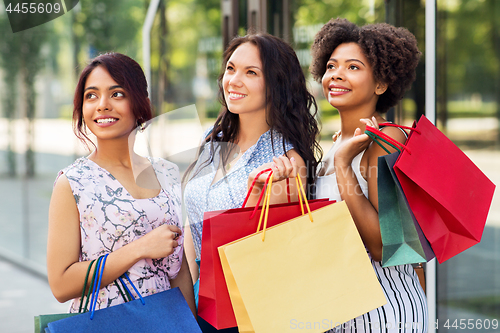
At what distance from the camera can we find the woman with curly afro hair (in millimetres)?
1486

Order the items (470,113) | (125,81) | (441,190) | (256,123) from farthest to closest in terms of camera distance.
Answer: (470,113)
(256,123)
(125,81)
(441,190)

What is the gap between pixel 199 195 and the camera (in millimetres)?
1705

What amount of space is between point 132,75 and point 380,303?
1054mm

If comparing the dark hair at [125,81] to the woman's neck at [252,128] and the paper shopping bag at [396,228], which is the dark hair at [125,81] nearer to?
the woman's neck at [252,128]

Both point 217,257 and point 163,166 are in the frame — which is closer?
point 217,257

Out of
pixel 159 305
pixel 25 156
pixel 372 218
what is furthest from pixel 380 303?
pixel 25 156

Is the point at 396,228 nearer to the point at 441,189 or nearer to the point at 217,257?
the point at 441,189

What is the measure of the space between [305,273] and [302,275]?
1cm

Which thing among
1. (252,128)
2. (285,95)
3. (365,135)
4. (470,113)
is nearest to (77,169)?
(252,128)

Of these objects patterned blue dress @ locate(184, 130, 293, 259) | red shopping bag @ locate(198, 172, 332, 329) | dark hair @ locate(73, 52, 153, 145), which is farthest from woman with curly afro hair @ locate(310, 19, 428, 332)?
dark hair @ locate(73, 52, 153, 145)

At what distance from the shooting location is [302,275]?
4.15ft

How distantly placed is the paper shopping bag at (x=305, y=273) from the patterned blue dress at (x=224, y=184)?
362mm

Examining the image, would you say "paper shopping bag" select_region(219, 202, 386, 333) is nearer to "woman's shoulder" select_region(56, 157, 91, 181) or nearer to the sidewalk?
"woman's shoulder" select_region(56, 157, 91, 181)

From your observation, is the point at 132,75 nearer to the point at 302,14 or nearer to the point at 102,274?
the point at 102,274
